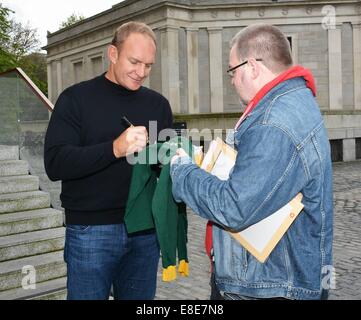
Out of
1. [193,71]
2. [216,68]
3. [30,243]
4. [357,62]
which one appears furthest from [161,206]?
[357,62]

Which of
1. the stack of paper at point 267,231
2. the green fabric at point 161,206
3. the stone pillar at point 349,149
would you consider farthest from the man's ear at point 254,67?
the stone pillar at point 349,149

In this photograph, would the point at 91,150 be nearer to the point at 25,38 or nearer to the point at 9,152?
the point at 9,152

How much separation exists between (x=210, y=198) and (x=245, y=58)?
73cm

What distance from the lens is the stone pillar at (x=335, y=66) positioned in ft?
78.7

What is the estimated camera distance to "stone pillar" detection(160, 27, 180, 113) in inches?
887

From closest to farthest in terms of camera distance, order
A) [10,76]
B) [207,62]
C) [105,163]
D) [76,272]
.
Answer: [105,163] → [76,272] → [10,76] → [207,62]

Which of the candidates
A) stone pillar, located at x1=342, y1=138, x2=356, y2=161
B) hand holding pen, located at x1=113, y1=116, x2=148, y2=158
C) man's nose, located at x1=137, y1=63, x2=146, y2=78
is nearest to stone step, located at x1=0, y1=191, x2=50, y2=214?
man's nose, located at x1=137, y1=63, x2=146, y2=78

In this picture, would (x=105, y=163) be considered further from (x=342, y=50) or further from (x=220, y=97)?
(x=342, y=50)

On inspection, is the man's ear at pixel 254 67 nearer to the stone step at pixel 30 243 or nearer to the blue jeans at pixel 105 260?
the blue jeans at pixel 105 260

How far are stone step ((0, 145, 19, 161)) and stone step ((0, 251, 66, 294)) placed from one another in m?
2.62

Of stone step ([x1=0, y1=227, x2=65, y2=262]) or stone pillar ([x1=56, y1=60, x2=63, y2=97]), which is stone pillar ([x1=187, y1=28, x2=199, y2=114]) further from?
stone step ([x1=0, y1=227, x2=65, y2=262])

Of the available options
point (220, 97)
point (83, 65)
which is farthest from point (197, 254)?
point (83, 65)

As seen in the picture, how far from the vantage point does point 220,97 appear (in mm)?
24125

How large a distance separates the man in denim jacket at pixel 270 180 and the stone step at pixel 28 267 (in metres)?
4.00
